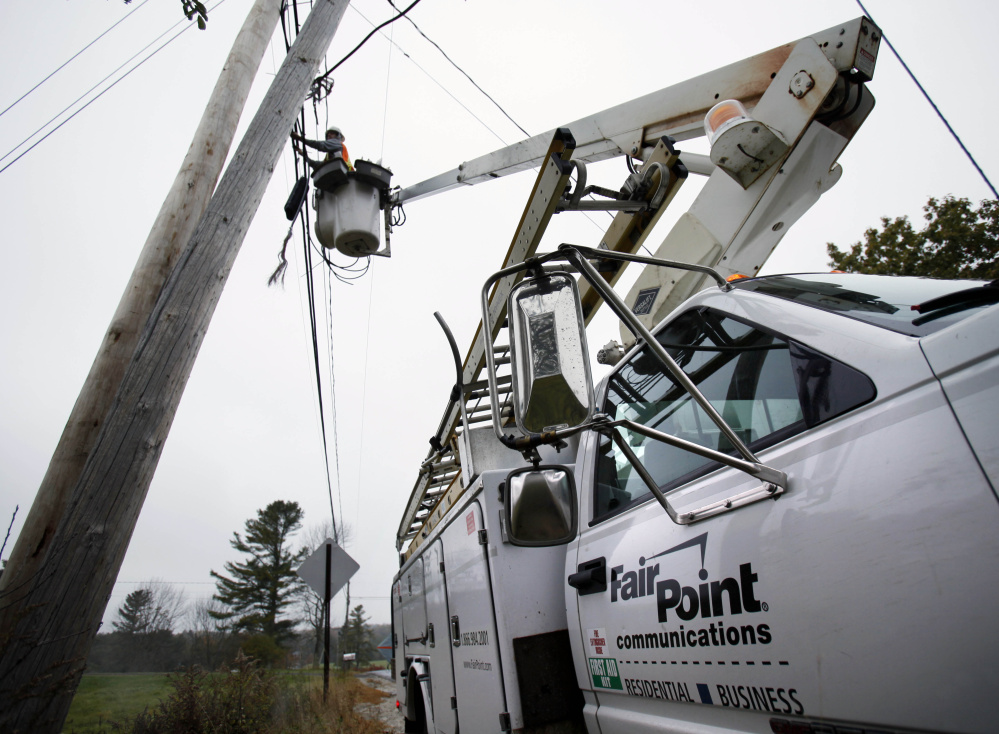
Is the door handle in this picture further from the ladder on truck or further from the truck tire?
the truck tire

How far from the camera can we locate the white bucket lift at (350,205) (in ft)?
16.0

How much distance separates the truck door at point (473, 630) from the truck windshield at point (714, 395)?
0.96 metres

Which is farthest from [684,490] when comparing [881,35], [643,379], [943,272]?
[943,272]

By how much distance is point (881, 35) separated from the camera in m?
2.82

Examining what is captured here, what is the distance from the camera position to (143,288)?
3.40 m

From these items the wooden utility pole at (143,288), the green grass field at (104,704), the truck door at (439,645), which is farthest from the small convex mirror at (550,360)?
the green grass field at (104,704)

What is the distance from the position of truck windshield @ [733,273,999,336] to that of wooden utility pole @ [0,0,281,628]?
10.6 ft

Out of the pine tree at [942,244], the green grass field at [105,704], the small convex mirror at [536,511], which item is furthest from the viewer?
the pine tree at [942,244]

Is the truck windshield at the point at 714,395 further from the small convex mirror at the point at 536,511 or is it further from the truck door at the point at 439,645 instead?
the truck door at the point at 439,645

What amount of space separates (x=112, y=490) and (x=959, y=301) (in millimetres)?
3187

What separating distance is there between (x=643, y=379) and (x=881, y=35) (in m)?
2.38

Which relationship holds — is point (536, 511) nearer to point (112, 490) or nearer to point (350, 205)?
point (112, 490)

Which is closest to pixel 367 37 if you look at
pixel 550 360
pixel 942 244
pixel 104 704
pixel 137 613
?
pixel 550 360

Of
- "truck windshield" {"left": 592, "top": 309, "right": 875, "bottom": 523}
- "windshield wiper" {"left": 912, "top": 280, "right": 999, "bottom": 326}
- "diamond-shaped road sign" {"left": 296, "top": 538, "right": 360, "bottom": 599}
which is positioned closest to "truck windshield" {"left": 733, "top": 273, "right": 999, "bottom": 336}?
"windshield wiper" {"left": 912, "top": 280, "right": 999, "bottom": 326}
